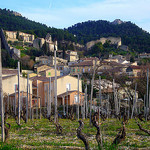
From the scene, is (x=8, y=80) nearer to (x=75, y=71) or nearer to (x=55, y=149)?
(x=55, y=149)

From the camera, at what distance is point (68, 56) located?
86312 millimetres

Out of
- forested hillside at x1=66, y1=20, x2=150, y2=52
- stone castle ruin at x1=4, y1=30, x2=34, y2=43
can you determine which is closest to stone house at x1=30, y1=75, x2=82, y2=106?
stone castle ruin at x1=4, y1=30, x2=34, y2=43

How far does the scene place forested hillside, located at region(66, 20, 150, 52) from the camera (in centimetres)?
10806

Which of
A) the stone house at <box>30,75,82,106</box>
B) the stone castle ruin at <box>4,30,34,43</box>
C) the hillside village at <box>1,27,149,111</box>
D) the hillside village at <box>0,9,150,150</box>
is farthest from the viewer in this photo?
the stone castle ruin at <box>4,30,34,43</box>

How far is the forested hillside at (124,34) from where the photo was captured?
108062 mm

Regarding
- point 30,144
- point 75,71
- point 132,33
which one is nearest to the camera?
point 30,144

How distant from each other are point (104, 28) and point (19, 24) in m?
72.4

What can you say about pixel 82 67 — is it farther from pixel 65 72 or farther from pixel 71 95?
pixel 71 95

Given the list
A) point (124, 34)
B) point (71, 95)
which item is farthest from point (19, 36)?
point (71, 95)

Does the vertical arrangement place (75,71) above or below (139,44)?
below

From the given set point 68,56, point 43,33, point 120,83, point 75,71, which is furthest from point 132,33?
point 120,83

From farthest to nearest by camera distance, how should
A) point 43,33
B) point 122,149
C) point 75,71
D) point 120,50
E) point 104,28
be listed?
point 104,28 < point 43,33 < point 120,50 < point 75,71 < point 122,149

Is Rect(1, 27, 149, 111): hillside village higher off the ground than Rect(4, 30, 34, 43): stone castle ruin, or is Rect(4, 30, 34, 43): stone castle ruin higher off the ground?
Rect(4, 30, 34, 43): stone castle ruin

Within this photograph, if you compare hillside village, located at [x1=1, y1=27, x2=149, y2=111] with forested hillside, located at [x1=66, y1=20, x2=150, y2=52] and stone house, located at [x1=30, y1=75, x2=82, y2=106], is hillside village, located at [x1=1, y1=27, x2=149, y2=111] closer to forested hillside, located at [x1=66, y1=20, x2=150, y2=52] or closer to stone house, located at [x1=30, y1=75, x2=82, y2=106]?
stone house, located at [x1=30, y1=75, x2=82, y2=106]
